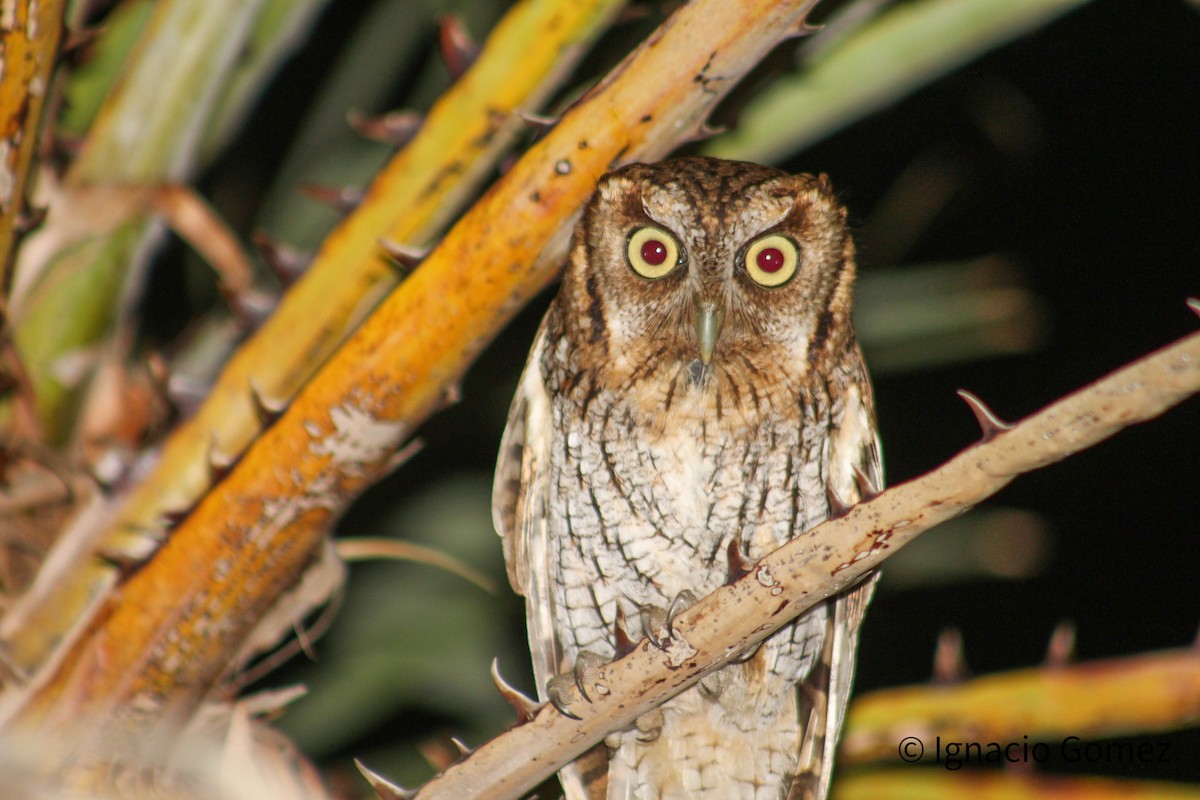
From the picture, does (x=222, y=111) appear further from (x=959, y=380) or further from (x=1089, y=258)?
(x=1089, y=258)

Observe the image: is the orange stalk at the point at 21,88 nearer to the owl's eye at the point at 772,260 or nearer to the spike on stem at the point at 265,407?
the spike on stem at the point at 265,407

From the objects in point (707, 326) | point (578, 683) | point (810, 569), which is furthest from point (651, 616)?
point (810, 569)

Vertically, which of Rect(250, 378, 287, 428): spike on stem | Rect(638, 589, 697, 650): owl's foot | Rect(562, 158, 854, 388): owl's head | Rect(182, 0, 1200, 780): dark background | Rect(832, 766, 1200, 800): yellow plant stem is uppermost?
Rect(182, 0, 1200, 780): dark background

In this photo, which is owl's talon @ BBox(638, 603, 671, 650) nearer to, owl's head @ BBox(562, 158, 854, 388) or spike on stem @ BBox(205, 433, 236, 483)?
owl's head @ BBox(562, 158, 854, 388)

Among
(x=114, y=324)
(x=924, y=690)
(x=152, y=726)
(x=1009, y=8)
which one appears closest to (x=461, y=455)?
(x=114, y=324)

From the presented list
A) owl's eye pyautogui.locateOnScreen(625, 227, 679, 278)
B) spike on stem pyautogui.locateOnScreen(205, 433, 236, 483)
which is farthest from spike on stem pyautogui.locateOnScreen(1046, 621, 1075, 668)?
spike on stem pyautogui.locateOnScreen(205, 433, 236, 483)

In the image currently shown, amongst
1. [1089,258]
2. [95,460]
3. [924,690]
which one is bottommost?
[924,690]

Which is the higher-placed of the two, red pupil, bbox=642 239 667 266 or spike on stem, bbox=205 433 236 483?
red pupil, bbox=642 239 667 266
